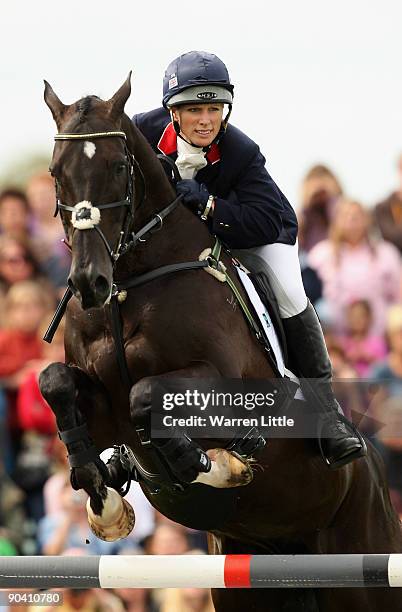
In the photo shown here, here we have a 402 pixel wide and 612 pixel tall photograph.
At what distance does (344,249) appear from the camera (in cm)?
949

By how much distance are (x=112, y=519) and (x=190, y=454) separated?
61 cm

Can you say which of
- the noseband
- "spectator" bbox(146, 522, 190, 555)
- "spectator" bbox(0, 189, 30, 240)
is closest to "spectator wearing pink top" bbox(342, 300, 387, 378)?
"spectator" bbox(146, 522, 190, 555)

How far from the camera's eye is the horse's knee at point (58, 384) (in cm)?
549

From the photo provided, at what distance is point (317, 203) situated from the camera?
9727 millimetres

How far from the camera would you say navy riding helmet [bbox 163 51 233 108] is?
231 inches

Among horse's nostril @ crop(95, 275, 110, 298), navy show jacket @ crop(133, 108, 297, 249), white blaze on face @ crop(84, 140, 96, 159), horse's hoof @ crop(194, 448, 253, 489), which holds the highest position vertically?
white blaze on face @ crop(84, 140, 96, 159)

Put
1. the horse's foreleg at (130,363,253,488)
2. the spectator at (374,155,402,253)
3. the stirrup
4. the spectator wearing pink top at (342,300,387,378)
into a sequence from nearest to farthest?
the horse's foreleg at (130,363,253,488) → the stirrup → the spectator wearing pink top at (342,300,387,378) → the spectator at (374,155,402,253)

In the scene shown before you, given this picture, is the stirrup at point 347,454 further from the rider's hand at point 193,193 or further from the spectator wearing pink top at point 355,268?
the spectator wearing pink top at point 355,268

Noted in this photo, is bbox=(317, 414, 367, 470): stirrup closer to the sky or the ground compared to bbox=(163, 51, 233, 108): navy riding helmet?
closer to the ground

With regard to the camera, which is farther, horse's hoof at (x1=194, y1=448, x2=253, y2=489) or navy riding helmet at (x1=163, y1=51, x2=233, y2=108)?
navy riding helmet at (x1=163, y1=51, x2=233, y2=108)

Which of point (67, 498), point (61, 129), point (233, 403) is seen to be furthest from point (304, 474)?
point (67, 498)

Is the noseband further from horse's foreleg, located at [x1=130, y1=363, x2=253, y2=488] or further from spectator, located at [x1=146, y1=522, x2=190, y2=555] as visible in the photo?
→ spectator, located at [x1=146, y1=522, x2=190, y2=555]

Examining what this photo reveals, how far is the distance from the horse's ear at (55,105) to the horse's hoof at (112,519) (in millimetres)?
1716

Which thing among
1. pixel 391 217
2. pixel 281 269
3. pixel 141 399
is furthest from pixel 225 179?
pixel 391 217
